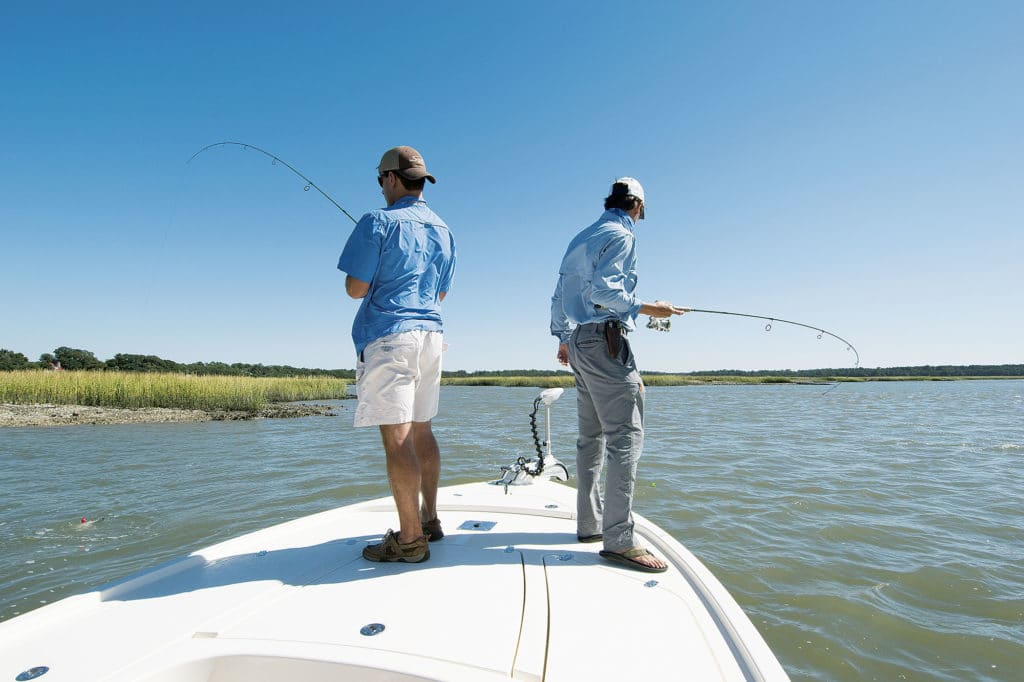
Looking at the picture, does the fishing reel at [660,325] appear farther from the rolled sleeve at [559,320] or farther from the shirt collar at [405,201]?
the shirt collar at [405,201]

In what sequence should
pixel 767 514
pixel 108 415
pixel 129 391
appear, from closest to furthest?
1. pixel 767 514
2. pixel 108 415
3. pixel 129 391

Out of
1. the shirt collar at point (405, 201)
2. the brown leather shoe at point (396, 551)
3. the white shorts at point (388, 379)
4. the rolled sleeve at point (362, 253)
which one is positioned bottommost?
the brown leather shoe at point (396, 551)

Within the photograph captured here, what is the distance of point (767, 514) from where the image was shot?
4777mm

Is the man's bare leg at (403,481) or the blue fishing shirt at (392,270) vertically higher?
the blue fishing shirt at (392,270)

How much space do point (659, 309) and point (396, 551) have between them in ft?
5.23

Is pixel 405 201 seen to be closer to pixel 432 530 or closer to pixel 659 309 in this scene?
pixel 659 309

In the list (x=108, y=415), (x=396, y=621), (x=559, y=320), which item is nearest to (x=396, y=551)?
(x=396, y=621)

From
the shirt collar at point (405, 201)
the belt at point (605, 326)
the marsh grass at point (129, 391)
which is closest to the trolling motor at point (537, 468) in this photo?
the belt at point (605, 326)

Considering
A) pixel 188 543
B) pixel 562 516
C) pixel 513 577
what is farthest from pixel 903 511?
pixel 188 543

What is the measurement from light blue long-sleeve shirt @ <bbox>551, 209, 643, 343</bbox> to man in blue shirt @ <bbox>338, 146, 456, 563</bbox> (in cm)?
65

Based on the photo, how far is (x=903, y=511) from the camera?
4.89 metres

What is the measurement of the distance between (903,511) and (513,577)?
4.73 metres

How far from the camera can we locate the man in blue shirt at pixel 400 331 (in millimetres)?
2115

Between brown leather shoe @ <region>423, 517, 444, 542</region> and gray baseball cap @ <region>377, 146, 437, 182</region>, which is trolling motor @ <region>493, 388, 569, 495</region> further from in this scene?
gray baseball cap @ <region>377, 146, 437, 182</region>
